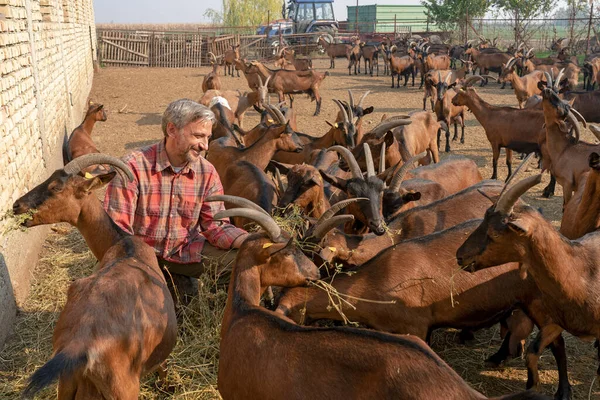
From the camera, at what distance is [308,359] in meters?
2.95

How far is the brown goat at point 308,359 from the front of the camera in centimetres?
267

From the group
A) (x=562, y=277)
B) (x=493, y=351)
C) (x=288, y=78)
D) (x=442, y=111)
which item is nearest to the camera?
(x=562, y=277)

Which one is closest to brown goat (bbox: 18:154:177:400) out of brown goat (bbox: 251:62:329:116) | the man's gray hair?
the man's gray hair

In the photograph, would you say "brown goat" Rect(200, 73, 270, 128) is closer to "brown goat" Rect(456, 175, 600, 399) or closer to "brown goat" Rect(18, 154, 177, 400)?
"brown goat" Rect(18, 154, 177, 400)

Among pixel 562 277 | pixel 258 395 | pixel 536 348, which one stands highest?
pixel 562 277

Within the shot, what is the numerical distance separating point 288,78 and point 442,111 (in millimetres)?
6898

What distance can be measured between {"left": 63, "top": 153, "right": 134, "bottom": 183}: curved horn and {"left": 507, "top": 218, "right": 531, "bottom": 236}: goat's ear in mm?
2603

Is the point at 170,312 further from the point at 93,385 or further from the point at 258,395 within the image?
the point at 258,395

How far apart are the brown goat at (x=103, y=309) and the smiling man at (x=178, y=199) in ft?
0.67

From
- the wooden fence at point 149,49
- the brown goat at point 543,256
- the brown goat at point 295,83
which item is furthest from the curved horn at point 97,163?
the wooden fence at point 149,49

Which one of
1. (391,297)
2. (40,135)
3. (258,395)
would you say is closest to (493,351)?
(391,297)

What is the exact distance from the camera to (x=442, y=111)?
12992 mm

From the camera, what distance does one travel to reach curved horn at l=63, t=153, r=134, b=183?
4156mm

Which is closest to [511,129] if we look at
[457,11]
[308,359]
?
[308,359]
